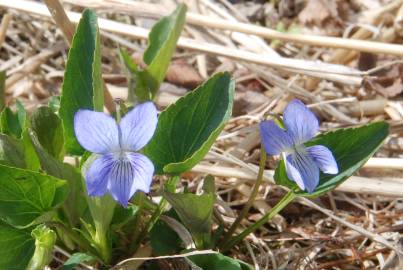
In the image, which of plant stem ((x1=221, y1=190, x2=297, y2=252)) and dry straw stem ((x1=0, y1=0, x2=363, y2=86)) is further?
dry straw stem ((x1=0, y1=0, x2=363, y2=86))

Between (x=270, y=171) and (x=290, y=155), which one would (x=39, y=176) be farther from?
(x=270, y=171)

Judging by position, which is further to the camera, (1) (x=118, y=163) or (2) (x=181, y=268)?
(2) (x=181, y=268)

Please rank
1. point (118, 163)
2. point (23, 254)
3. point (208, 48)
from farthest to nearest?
point (208, 48), point (23, 254), point (118, 163)

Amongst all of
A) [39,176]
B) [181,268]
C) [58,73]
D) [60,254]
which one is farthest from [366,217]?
[58,73]

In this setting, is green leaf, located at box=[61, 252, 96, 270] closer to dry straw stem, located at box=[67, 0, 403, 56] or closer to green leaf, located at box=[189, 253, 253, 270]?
green leaf, located at box=[189, 253, 253, 270]

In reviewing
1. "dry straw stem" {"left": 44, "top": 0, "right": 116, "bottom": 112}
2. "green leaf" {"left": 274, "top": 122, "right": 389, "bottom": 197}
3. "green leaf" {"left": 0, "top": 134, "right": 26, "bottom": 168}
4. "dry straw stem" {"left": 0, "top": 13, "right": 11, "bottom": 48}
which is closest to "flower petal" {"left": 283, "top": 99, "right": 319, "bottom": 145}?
"green leaf" {"left": 274, "top": 122, "right": 389, "bottom": 197}

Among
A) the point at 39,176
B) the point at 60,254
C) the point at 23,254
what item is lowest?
the point at 60,254
